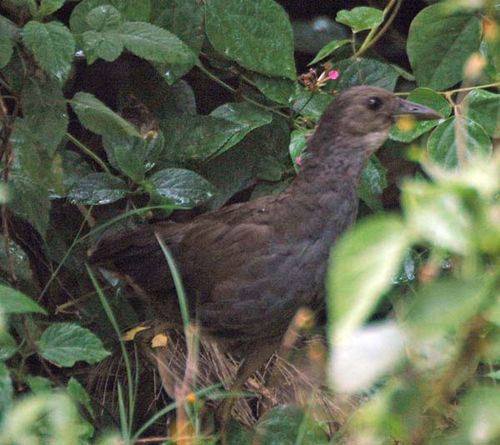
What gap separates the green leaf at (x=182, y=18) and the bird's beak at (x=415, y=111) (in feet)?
2.20

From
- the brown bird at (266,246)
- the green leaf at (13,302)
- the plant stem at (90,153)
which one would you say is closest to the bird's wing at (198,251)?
the brown bird at (266,246)

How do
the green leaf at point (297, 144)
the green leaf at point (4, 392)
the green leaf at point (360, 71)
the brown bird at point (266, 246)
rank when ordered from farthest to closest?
the green leaf at point (360, 71), the green leaf at point (297, 144), the brown bird at point (266, 246), the green leaf at point (4, 392)

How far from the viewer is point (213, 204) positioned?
357 centimetres

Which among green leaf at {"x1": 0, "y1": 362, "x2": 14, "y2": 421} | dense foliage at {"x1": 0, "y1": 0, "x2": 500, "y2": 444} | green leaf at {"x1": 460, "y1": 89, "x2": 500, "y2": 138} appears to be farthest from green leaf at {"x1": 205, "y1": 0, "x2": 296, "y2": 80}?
green leaf at {"x1": 0, "y1": 362, "x2": 14, "y2": 421}

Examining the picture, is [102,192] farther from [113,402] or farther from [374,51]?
[374,51]

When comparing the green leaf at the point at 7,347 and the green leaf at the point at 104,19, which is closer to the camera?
the green leaf at the point at 7,347

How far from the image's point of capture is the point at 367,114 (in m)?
3.18

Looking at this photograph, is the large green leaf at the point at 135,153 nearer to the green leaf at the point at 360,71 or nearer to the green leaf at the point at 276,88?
the green leaf at the point at 276,88

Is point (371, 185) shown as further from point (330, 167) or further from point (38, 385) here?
point (38, 385)

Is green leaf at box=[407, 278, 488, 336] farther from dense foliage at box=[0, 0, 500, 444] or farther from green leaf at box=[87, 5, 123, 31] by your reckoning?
green leaf at box=[87, 5, 123, 31]

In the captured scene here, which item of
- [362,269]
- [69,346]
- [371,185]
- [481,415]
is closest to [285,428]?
[69,346]

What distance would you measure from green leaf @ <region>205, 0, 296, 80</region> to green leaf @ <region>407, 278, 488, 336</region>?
7.53ft

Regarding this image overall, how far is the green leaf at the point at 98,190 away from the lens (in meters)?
3.28

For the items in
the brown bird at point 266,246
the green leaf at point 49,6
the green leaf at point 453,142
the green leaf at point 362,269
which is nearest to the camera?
the green leaf at point 362,269
